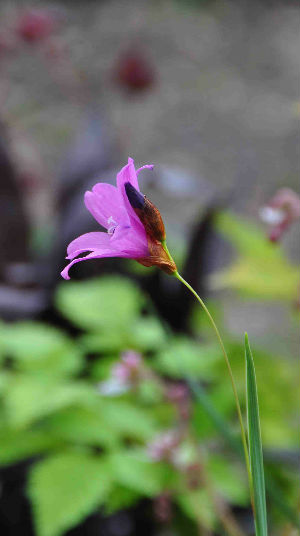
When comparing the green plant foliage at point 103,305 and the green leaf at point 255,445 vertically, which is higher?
the green plant foliage at point 103,305

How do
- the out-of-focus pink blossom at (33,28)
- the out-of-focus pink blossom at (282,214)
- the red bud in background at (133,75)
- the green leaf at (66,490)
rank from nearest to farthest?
the out-of-focus pink blossom at (282,214)
the green leaf at (66,490)
the out-of-focus pink blossom at (33,28)
the red bud in background at (133,75)

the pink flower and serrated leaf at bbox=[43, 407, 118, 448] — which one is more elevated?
the pink flower

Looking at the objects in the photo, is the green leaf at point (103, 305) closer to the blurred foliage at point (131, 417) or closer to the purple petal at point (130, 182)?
the blurred foliage at point (131, 417)

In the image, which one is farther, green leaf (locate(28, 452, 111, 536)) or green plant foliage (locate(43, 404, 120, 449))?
green plant foliage (locate(43, 404, 120, 449))

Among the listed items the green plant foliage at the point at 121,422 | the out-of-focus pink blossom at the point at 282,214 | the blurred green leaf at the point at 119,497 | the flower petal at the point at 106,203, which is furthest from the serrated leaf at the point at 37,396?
the flower petal at the point at 106,203

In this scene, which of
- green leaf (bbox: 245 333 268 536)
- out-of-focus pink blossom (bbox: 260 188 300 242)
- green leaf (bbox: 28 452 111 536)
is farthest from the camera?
green leaf (bbox: 28 452 111 536)

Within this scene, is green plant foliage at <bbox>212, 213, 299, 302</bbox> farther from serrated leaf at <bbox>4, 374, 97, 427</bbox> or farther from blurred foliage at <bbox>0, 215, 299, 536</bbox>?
serrated leaf at <bbox>4, 374, 97, 427</bbox>

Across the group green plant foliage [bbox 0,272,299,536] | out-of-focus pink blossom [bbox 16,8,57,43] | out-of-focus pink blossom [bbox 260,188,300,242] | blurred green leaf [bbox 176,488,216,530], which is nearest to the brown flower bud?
out-of-focus pink blossom [bbox 260,188,300,242]

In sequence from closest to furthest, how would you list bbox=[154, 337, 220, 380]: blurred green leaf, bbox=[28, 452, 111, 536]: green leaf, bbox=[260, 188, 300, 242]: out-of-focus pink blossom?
bbox=[260, 188, 300, 242]: out-of-focus pink blossom → bbox=[28, 452, 111, 536]: green leaf → bbox=[154, 337, 220, 380]: blurred green leaf

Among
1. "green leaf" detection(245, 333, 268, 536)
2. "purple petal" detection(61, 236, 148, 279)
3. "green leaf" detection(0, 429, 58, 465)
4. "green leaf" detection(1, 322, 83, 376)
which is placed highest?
"purple petal" detection(61, 236, 148, 279)

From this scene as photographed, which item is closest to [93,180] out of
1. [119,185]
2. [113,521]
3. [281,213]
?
[113,521]
